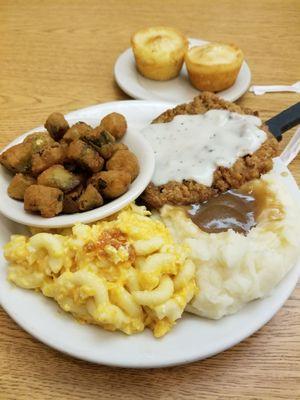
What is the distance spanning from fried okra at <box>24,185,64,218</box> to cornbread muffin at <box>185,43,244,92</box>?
4.61ft

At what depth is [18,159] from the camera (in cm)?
189

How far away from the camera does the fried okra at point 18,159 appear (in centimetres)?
189

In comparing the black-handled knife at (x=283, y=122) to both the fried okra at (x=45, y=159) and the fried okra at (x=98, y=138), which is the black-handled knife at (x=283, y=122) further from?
the fried okra at (x=45, y=159)

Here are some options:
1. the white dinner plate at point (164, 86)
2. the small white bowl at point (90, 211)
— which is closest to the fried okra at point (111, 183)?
the small white bowl at point (90, 211)

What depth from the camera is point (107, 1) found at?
12.4 ft

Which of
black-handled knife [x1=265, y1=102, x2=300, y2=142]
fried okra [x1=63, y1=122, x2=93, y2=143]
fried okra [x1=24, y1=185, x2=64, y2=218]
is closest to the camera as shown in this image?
fried okra [x1=24, y1=185, x2=64, y2=218]

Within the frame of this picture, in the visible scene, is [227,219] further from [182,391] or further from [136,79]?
[136,79]

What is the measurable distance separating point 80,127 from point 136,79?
1.10 meters

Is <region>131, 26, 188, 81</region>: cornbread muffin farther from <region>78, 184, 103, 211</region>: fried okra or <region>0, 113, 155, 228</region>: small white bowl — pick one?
<region>78, 184, 103, 211</region>: fried okra

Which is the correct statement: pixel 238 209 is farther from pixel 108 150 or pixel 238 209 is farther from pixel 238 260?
pixel 108 150

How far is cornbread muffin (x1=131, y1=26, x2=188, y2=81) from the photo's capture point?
2.88 meters

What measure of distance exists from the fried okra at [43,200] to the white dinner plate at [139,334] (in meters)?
0.25

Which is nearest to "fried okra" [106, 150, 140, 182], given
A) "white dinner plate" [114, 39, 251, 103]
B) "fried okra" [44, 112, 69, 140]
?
"fried okra" [44, 112, 69, 140]

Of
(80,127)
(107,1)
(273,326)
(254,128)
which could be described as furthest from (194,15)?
(273,326)
